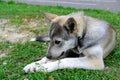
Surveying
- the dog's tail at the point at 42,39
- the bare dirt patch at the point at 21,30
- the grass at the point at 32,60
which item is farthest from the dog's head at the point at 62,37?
the bare dirt patch at the point at 21,30

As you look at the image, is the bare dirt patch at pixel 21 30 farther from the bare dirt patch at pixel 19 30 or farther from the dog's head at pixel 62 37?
the dog's head at pixel 62 37

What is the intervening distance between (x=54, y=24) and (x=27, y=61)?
106 centimetres

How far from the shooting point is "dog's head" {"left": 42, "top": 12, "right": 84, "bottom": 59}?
6.03 metres

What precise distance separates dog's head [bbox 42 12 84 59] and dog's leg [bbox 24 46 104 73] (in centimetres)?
17

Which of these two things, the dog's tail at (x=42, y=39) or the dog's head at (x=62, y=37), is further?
the dog's tail at (x=42, y=39)

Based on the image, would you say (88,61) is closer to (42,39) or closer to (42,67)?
(42,67)

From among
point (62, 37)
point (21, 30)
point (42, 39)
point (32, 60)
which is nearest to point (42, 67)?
point (62, 37)

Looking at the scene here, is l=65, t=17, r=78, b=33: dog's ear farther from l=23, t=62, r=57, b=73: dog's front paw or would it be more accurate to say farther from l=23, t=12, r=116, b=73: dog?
l=23, t=62, r=57, b=73: dog's front paw

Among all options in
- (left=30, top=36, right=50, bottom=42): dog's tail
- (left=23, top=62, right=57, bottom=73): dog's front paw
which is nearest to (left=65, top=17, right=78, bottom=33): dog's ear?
(left=23, top=62, right=57, bottom=73): dog's front paw

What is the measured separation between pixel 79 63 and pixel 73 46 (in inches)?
12.8

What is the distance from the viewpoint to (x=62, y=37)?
6059mm

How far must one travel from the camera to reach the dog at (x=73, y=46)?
238 inches

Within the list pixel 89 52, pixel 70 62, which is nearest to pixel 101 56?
pixel 89 52

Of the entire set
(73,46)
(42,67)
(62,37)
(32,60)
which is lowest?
(32,60)
